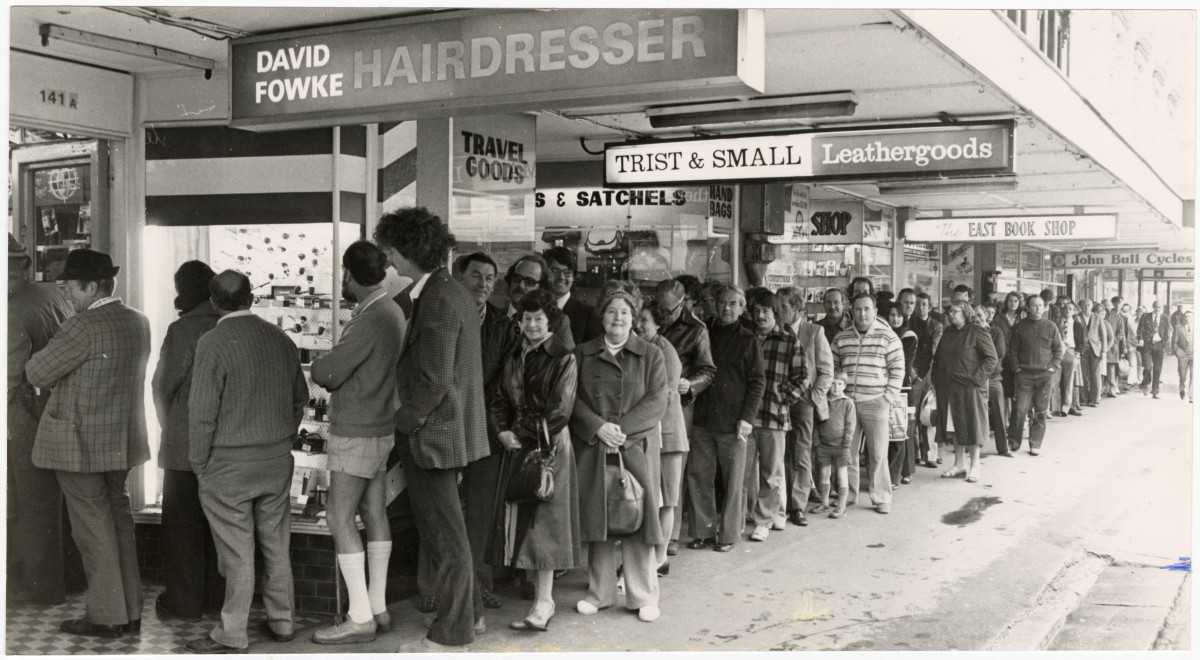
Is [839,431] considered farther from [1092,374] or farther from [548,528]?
[1092,374]

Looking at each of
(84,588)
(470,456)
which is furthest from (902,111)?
(84,588)

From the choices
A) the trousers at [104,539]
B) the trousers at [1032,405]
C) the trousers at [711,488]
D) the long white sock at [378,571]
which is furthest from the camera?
the trousers at [1032,405]

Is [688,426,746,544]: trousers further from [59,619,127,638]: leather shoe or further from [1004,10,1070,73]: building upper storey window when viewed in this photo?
[59,619,127,638]: leather shoe

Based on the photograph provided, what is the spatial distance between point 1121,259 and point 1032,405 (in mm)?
10497

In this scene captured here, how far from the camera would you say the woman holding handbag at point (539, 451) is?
17.1ft

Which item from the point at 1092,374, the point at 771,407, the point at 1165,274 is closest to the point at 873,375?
the point at 771,407

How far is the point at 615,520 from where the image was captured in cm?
542

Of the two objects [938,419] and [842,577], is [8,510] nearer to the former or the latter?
[842,577]

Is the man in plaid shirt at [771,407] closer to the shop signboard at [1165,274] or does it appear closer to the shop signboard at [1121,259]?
the shop signboard at [1121,259]

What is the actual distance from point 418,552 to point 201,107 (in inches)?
103

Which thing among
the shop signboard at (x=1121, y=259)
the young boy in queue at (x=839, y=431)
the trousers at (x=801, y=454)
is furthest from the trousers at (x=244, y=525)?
the shop signboard at (x=1121, y=259)

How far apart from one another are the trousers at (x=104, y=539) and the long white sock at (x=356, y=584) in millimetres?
986

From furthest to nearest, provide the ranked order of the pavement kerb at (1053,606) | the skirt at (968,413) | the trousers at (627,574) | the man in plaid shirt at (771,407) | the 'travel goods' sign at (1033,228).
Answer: the 'travel goods' sign at (1033,228) < the skirt at (968,413) < the man in plaid shirt at (771,407) < the trousers at (627,574) < the pavement kerb at (1053,606)

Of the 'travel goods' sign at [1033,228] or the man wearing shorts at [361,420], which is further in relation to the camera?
the 'travel goods' sign at [1033,228]
